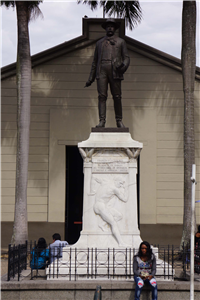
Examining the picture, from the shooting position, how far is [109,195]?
991cm

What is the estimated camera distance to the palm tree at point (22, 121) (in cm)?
1498

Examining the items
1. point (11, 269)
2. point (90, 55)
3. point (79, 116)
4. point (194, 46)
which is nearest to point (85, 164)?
point (11, 269)

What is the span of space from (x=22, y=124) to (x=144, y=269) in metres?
8.08

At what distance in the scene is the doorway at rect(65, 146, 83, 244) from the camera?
19266 millimetres

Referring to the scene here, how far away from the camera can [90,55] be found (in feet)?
63.6

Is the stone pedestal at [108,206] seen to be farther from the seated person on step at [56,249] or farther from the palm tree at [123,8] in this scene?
the palm tree at [123,8]

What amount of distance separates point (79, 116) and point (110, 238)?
32.1 ft

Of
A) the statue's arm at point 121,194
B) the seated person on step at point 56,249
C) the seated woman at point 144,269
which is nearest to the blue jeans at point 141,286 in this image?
the seated woman at point 144,269

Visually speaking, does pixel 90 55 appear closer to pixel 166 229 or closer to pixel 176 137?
pixel 176 137

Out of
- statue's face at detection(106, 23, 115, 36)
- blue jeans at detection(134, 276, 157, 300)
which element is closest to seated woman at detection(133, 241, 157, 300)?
blue jeans at detection(134, 276, 157, 300)

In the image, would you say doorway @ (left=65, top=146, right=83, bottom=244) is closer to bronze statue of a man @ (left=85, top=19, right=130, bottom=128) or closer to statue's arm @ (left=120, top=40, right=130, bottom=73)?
bronze statue of a man @ (left=85, top=19, right=130, bottom=128)

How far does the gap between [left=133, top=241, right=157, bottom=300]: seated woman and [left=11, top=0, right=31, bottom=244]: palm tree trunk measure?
22.7 feet

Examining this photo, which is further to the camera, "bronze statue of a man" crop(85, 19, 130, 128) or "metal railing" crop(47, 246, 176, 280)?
"bronze statue of a man" crop(85, 19, 130, 128)

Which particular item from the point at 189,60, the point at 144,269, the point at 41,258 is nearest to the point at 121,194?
the point at 144,269
